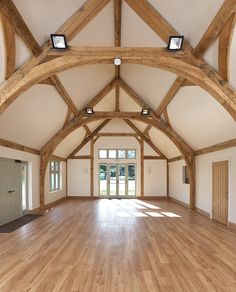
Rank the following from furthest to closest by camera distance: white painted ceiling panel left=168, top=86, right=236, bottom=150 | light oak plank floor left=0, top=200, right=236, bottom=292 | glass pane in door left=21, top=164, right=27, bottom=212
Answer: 1. glass pane in door left=21, top=164, right=27, bottom=212
2. white painted ceiling panel left=168, top=86, right=236, bottom=150
3. light oak plank floor left=0, top=200, right=236, bottom=292

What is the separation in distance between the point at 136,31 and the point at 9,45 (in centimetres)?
261

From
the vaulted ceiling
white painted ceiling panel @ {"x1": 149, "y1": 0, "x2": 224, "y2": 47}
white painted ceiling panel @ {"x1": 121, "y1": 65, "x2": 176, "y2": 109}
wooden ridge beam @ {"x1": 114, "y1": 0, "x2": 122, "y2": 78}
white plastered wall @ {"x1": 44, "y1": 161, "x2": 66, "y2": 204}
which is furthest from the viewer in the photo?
white plastered wall @ {"x1": 44, "y1": 161, "x2": 66, "y2": 204}

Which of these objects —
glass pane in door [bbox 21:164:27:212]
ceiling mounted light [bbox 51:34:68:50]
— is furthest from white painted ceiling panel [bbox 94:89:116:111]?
ceiling mounted light [bbox 51:34:68:50]

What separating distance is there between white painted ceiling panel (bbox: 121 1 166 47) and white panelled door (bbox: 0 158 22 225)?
4.73 meters

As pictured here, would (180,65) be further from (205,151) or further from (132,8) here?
(205,151)

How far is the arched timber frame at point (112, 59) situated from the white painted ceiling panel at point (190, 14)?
42 cm

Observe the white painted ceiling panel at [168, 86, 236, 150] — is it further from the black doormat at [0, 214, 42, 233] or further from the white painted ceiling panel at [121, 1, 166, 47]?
the black doormat at [0, 214, 42, 233]

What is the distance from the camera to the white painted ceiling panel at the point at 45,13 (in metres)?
4.47

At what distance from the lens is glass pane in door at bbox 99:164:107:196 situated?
→ 598 inches

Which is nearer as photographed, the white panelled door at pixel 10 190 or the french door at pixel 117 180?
the white panelled door at pixel 10 190

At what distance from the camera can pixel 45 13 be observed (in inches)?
187

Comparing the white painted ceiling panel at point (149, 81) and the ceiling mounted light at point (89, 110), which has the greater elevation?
the white painted ceiling panel at point (149, 81)

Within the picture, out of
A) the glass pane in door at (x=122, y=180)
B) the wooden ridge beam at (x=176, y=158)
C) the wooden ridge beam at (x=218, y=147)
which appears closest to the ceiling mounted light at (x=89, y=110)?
the wooden ridge beam at (x=218, y=147)

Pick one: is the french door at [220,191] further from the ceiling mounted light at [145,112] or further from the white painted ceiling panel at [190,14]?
the white painted ceiling panel at [190,14]
